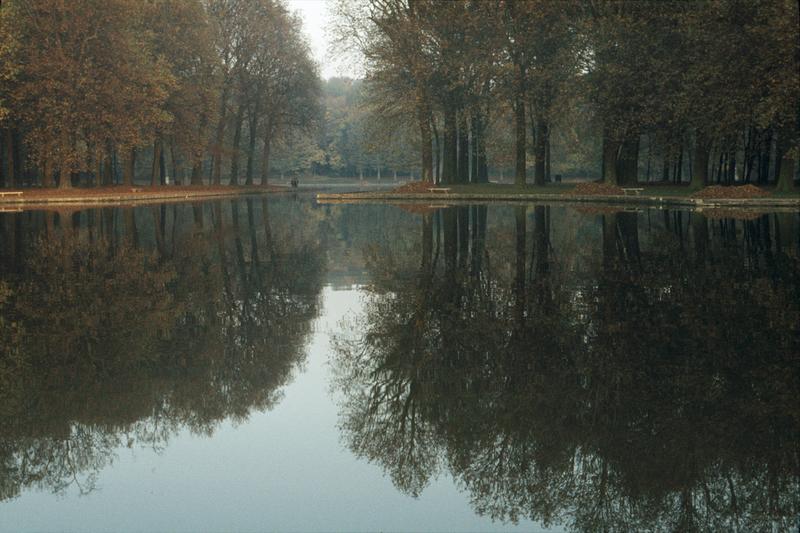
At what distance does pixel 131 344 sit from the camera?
12562 millimetres

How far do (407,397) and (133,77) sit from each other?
181 feet

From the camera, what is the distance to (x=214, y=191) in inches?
2899

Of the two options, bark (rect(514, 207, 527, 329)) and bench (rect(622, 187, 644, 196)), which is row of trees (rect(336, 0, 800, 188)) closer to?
bench (rect(622, 187, 644, 196))

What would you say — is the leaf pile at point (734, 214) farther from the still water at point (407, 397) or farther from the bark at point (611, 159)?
the still water at point (407, 397)

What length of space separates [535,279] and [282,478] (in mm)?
11661

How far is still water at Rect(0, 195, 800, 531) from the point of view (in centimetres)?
680

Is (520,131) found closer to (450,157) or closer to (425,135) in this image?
(425,135)

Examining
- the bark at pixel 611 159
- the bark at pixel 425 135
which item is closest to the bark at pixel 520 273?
the bark at pixel 611 159

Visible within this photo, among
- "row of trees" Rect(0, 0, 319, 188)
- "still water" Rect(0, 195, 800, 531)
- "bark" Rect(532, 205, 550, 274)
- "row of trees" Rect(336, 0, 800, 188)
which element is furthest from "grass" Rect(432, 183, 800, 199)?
"still water" Rect(0, 195, 800, 531)

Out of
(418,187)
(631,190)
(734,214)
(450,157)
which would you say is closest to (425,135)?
(418,187)

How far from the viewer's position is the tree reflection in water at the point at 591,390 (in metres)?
6.89

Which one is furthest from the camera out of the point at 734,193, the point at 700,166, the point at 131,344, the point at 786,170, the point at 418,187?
the point at 418,187

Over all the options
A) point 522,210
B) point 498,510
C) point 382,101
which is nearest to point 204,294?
point 498,510

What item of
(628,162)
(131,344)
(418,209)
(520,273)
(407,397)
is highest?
(628,162)
